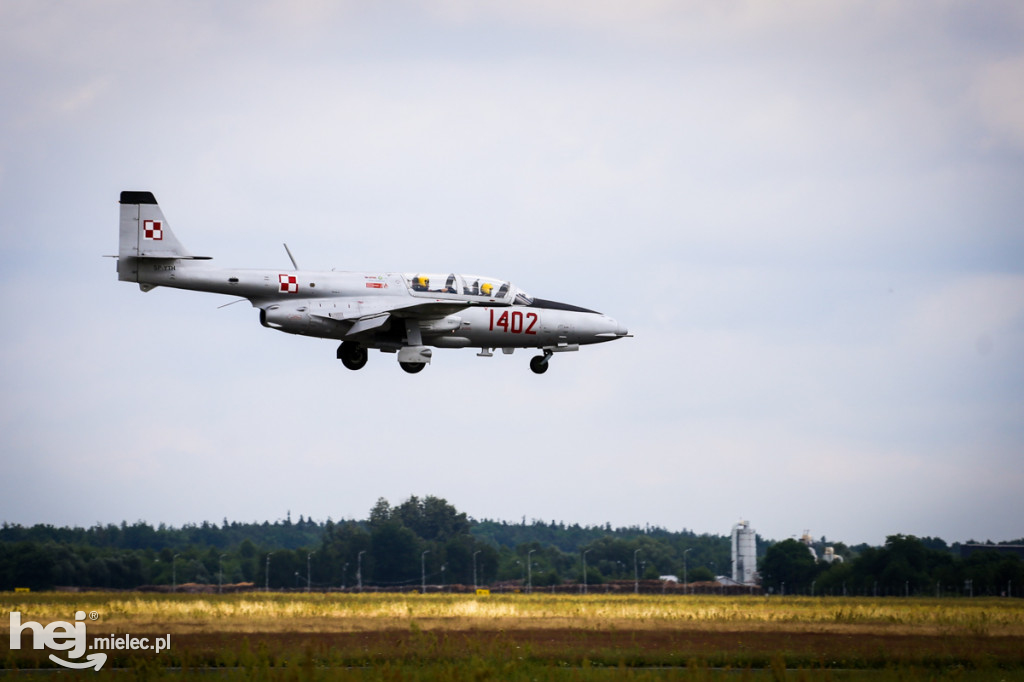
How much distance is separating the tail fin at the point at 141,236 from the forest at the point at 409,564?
55.3 m

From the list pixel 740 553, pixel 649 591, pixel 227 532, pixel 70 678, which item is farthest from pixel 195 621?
pixel 227 532

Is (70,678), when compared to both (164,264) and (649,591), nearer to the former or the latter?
(164,264)

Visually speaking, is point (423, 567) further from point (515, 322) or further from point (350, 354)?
point (350, 354)

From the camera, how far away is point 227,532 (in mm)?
186625

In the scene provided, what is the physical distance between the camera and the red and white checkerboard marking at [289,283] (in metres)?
42.4

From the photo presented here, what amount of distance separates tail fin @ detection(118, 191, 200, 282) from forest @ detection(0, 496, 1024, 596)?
55291mm

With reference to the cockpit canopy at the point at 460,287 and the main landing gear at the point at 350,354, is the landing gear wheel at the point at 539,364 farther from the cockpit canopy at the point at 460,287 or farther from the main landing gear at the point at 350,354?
the main landing gear at the point at 350,354

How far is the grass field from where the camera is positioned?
94.2ft

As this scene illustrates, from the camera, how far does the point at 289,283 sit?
4250 cm

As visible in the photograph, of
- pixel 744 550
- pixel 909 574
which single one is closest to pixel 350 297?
pixel 909 574

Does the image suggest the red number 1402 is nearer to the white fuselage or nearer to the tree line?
the white fuselage

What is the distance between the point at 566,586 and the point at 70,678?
10169 cm

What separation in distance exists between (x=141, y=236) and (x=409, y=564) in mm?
86966

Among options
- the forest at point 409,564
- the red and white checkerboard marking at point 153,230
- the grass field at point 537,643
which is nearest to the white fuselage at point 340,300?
the red and white checkerboard marking at point 153,230
